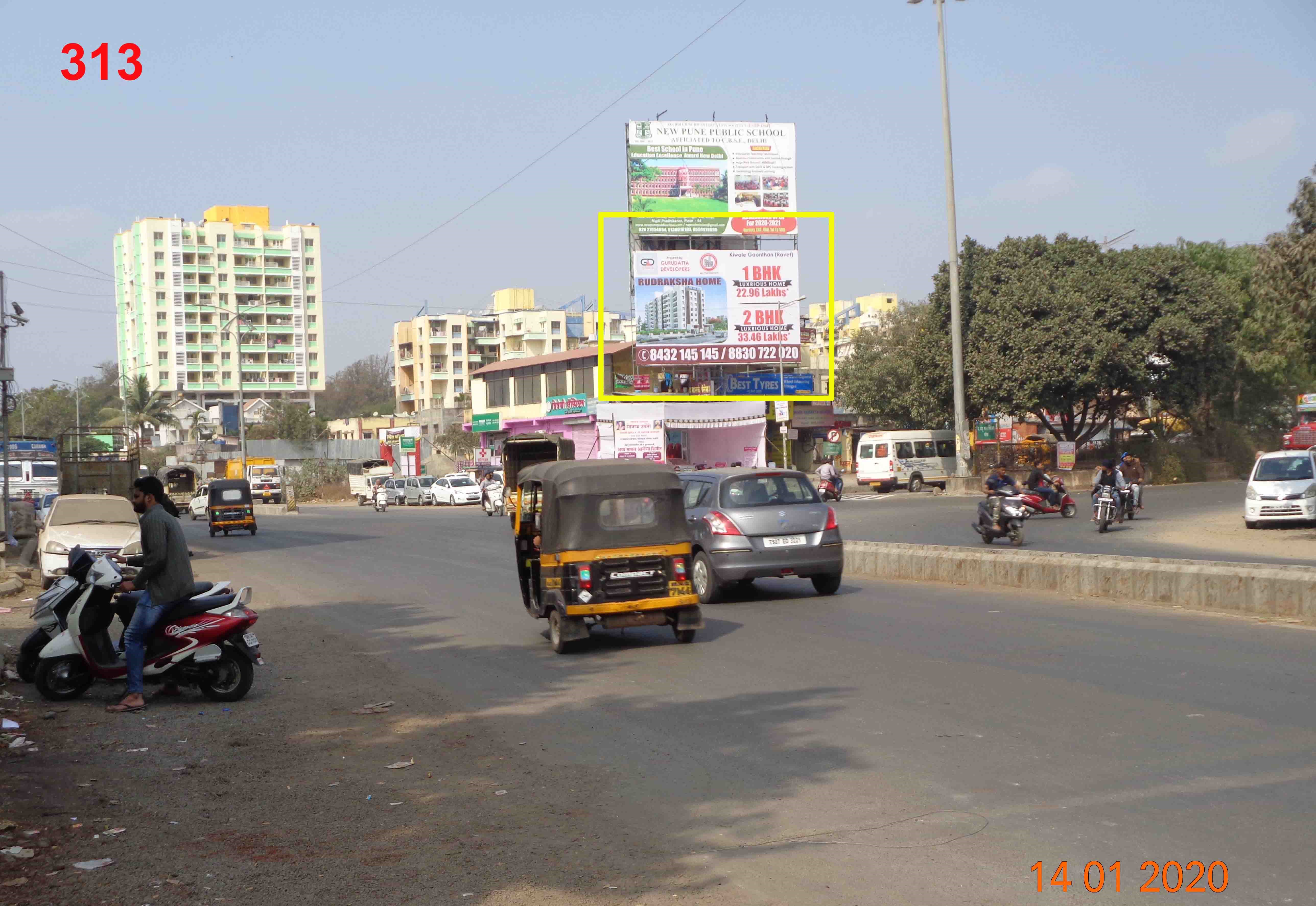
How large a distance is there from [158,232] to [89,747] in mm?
130413

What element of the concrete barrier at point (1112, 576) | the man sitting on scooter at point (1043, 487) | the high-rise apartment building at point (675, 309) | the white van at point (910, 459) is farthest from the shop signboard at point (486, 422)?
the concrete barrier at point (1112, 576)

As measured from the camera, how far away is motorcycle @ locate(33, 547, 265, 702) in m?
9.32

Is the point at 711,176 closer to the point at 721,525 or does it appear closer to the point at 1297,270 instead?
the point at 1297,270

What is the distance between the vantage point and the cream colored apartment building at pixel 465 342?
4700 inches

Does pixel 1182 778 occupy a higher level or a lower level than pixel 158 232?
lower

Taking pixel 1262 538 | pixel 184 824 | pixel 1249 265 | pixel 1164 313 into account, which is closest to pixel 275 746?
pixel 184 824

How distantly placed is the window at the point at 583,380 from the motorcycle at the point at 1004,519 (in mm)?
39598

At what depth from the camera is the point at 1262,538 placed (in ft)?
71.8

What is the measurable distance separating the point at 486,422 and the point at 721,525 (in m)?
57.1

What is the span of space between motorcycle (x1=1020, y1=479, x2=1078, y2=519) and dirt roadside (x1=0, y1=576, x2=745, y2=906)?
20353mm

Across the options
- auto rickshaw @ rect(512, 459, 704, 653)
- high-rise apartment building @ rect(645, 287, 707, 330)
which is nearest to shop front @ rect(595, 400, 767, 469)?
high-rise apartment building @ rect(645, 287, 707, 330)

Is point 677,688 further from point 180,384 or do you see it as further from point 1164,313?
point 180,384

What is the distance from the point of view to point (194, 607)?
30.6ft

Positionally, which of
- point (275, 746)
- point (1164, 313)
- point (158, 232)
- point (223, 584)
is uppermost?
point (158, 232)
